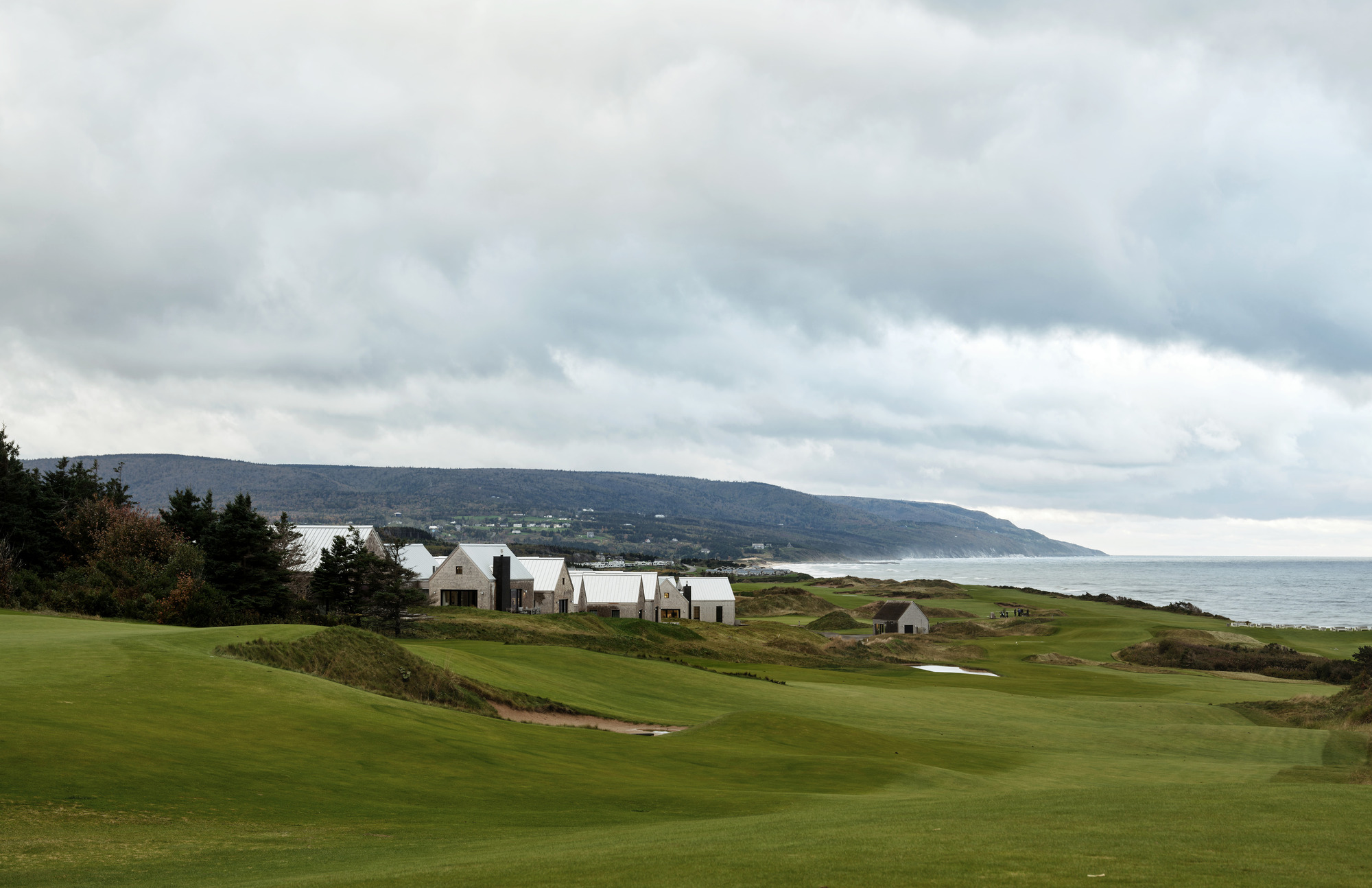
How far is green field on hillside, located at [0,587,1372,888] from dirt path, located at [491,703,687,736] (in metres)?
1.07

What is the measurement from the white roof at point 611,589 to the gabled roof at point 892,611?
2593 centimetres

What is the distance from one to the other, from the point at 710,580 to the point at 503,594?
29.9 m

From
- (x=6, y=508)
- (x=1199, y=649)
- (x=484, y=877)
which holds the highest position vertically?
(x=6, y=508)

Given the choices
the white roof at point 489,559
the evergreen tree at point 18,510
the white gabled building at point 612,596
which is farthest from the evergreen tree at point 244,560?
the white gabled building at point 612,596

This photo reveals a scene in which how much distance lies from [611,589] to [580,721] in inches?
2253

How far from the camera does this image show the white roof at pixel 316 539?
64188mm

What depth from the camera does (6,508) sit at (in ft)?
162

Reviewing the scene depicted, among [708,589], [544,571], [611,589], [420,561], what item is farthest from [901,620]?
[420,561]

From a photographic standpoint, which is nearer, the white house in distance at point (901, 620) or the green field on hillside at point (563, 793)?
the green field on hillside at point (563, 793)

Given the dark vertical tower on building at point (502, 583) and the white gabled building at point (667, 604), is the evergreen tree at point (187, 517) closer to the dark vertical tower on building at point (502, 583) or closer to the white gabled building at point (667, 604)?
the dark vertical tower on building at point (502, 583)

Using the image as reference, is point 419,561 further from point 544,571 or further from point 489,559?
point 544,571

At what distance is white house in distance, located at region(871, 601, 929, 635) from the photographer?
308 feet

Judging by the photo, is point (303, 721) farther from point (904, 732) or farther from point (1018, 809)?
point (904, 732)

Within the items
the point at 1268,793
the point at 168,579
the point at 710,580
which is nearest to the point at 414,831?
the point at 1268,793
